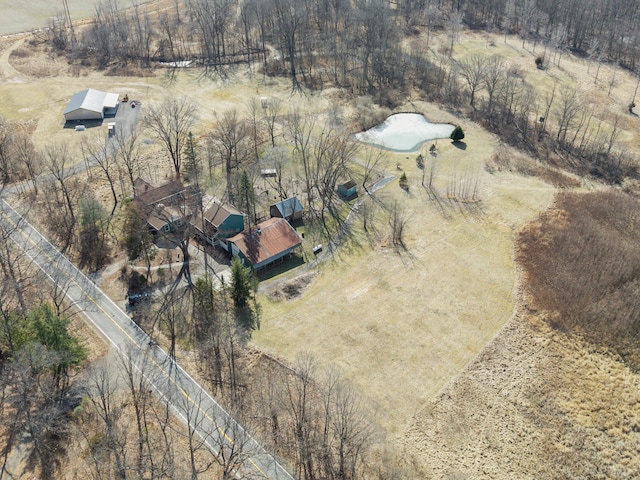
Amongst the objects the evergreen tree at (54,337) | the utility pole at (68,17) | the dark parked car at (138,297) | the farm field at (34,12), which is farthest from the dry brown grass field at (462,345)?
the farm field at (34,12)

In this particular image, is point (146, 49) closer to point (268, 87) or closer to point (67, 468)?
point (268, 87)

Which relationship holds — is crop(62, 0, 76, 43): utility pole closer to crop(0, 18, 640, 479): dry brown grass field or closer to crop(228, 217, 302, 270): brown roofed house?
crop(0, 18, 640, 479): dry brown grass field

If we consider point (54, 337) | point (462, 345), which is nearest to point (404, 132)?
point (462, 345)

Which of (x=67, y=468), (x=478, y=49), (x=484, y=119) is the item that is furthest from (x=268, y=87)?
(x=67, y=468)

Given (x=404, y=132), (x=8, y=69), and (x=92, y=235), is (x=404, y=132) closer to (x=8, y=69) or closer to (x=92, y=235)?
(x=92, y=235)

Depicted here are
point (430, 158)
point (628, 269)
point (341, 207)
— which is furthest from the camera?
point (430, 158)

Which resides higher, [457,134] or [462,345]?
[457,134]

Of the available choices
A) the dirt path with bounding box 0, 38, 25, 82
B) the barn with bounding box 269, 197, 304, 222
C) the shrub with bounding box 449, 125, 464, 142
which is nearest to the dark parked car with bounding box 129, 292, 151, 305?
the barn with bounding box 269, 197, 304, 222
